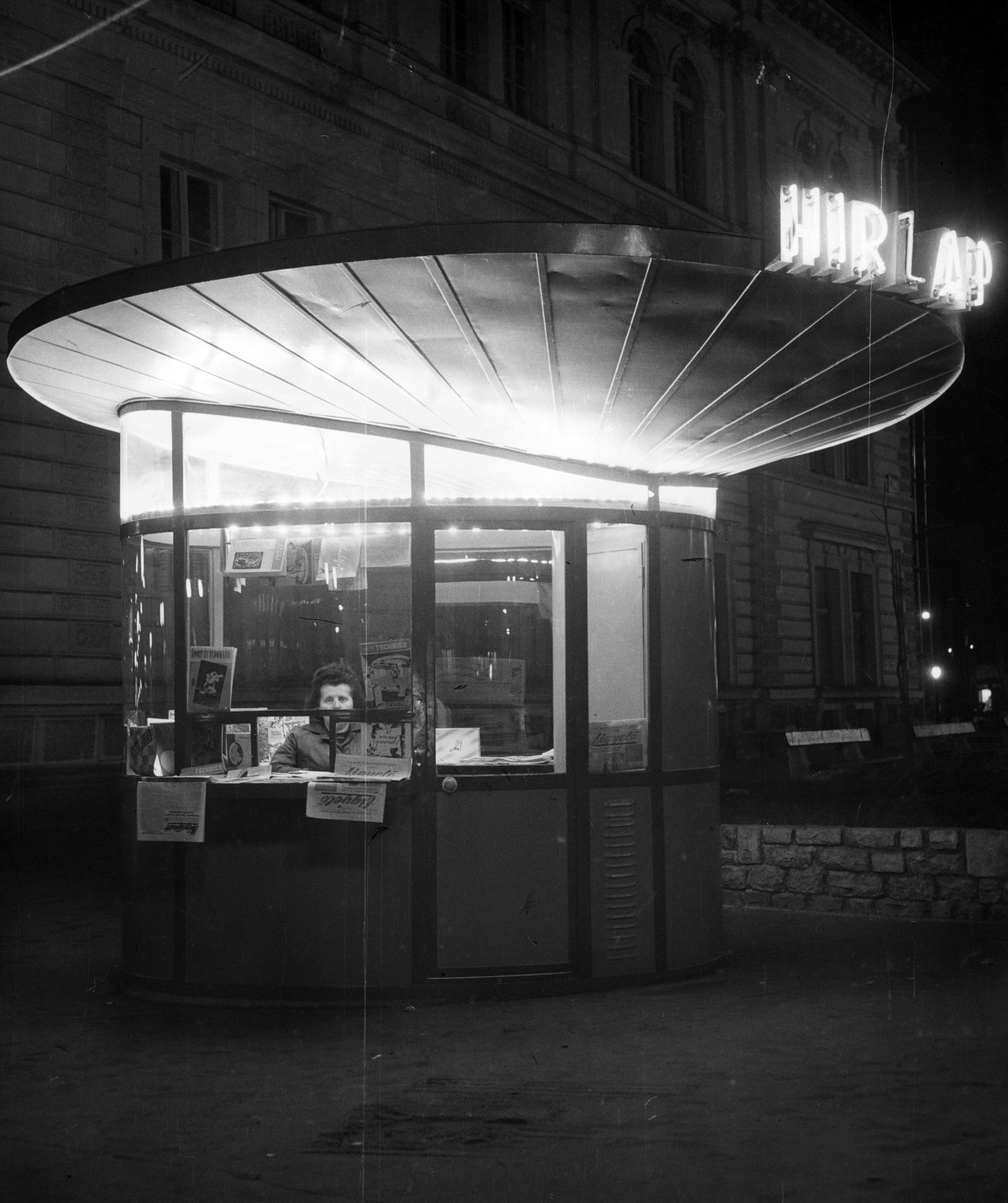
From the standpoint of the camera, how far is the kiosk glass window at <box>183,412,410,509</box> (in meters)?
7.42

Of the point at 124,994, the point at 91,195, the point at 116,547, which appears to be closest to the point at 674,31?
the point at 91,195

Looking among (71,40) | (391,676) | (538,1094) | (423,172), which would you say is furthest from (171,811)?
(423,172)

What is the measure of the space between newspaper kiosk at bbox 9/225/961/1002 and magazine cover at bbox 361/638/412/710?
11 millimetres

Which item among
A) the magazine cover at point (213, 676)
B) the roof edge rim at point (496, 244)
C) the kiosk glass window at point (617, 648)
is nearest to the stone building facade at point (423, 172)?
the roof edge rim at point (496, 244)

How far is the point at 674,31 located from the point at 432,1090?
27.6m

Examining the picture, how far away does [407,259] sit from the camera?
18.0 feet

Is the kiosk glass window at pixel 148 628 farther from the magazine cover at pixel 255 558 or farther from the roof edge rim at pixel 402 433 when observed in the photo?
the roof edge rim at pixel 402 433

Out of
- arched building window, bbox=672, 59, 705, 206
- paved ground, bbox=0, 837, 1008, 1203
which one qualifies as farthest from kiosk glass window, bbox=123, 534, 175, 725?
arched building window, bbox=672, 59, 705, 206

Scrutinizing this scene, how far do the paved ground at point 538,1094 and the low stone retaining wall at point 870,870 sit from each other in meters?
1.22

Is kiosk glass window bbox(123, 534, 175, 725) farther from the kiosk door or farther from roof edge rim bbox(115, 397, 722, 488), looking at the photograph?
the kiosk door

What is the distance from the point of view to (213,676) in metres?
7.49

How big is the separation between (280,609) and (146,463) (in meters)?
1.11

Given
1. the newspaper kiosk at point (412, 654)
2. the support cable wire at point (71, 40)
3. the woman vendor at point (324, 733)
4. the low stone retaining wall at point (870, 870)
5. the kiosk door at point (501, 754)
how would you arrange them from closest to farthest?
the newspaper kiosk at point (412, 654) < the kiosk door at point (501, 754) < the woman vendor at point (324, 733) < the low stone retaining wall at point (870, 870) < the support cable wire at point (71, 40)

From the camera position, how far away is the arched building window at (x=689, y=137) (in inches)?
1185
